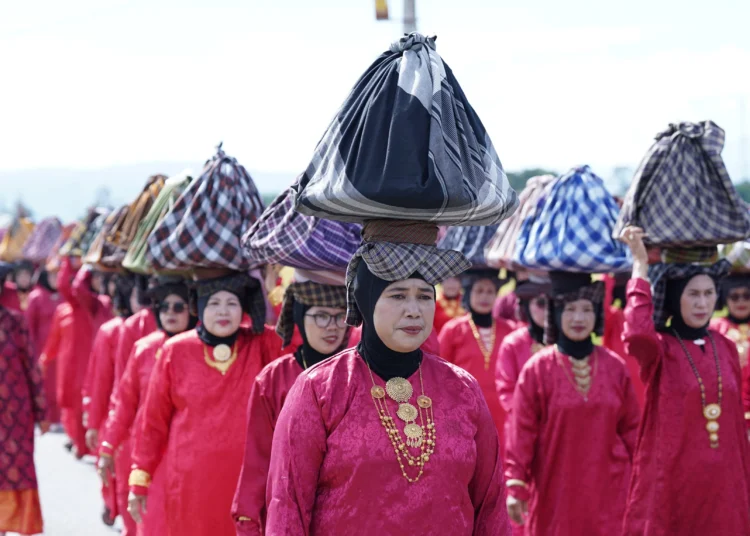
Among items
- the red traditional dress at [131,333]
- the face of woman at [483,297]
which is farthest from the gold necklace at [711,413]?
the red traditional dress at [131,333]

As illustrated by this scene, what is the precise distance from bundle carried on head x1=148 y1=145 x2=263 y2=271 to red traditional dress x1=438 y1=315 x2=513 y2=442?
125 inches

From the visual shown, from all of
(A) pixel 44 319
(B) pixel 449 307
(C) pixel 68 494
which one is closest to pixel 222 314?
(C) pixel 68 494

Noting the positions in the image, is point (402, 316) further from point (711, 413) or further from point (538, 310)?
point (538, 310)

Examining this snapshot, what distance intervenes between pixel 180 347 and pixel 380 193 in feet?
9.08

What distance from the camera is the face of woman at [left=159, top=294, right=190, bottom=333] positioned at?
7367 mm

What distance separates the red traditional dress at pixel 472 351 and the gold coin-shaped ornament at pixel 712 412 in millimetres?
2977

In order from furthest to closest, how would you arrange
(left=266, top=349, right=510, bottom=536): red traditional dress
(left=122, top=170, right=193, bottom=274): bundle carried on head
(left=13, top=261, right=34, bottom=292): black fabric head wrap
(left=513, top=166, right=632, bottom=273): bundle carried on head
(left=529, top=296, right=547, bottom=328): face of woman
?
(left=13, top=261, right=34, bottom=292): black fabric head wrap
(left=529, top=296, right=547, bottom=328): face of woman
(left=122, top=170, right=193, bottom=274): bundle carried on head
(left=513, top=166, right=632, bottom=273): bundle carried on head
(left=266, top=349, right=510, bottom=536): red traditional dress

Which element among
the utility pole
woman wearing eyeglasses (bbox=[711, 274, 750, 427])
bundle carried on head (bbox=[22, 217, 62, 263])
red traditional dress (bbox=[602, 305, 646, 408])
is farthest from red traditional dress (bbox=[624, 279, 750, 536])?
bundle carried on head (bbox=[22, 217, 62, 263])

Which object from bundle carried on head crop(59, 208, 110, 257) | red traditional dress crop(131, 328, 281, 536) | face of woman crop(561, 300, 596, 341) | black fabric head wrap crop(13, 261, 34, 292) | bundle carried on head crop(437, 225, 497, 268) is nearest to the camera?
red traditional dress crop(131, 328, 281, 536)

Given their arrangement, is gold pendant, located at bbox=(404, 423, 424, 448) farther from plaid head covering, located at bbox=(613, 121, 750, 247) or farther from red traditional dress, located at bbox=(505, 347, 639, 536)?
red traditional dress, located at bbox=(505, 347, 639, 536)

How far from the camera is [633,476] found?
6438 millimetres

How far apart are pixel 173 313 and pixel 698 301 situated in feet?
10.5

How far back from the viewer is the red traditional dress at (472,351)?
917cm

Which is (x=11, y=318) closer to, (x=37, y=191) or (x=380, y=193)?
(x=380, y=193)
